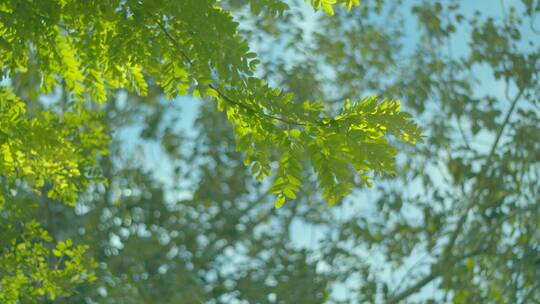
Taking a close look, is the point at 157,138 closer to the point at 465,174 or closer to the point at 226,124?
the point at 226,124

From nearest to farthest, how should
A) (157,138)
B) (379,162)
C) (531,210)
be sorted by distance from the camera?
1. (379,162)
2. (531,210)
3. (157,138)

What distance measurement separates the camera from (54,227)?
32.9 feet

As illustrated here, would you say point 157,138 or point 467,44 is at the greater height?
point 157,138

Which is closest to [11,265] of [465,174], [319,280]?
[319,280]

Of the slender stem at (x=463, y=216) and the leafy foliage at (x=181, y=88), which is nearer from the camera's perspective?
the leafy foliage at (x=181, y=88)

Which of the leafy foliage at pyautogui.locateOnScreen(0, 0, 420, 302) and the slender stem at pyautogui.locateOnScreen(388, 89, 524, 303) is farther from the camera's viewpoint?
the slender stem at pyautogui.locateOnScreen(388, 89, 524, 303)

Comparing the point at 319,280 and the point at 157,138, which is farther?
the point at 157,138

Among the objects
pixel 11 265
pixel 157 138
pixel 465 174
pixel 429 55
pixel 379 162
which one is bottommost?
pixel 379 162

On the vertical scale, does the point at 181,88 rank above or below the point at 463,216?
below

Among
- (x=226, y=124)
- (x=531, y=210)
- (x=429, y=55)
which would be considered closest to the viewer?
(x=531, y=210)

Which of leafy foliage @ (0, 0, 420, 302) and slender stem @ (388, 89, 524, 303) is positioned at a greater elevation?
slender stem @ (388, 89, 524, 303)

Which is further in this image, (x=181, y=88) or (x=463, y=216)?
(x=463, y=216)

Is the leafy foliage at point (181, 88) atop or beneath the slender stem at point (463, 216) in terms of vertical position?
beneath

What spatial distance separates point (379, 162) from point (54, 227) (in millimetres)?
7172
